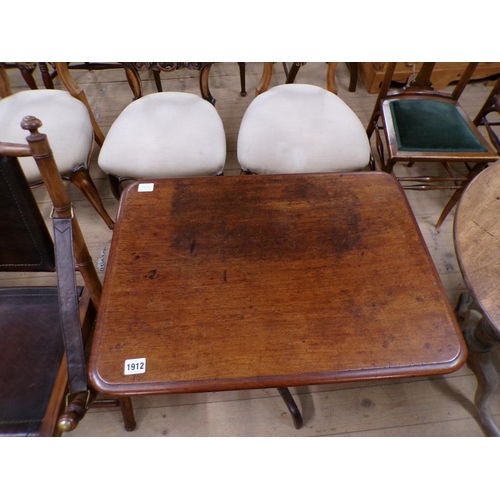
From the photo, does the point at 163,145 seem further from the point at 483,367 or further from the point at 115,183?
the point at 483,367

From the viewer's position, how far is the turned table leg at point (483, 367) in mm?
1279

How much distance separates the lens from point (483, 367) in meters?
1.35

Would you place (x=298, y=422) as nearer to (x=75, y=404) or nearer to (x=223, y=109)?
(x=75, y=404)

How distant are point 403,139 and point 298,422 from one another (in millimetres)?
1209

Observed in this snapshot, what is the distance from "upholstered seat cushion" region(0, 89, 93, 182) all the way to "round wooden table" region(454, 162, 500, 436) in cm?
138

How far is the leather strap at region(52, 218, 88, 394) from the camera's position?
0.80 m

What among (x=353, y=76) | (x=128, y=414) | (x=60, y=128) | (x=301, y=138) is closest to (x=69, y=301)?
(x=128, y=414)

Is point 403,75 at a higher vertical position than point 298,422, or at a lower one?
higher

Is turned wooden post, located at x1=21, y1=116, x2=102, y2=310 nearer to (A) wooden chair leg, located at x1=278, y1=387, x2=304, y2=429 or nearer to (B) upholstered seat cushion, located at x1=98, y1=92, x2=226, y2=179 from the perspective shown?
(B) upholstered seat cushion, located at x1=98, y1=92, x2=226, y2=179

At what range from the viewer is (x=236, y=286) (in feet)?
2.84

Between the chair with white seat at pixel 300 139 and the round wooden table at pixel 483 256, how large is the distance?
47cm

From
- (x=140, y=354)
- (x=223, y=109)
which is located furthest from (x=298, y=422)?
(x=223, y=109)

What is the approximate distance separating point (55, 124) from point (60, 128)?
34 millimetres

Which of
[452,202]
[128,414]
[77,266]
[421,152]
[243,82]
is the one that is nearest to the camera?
[77,266]
